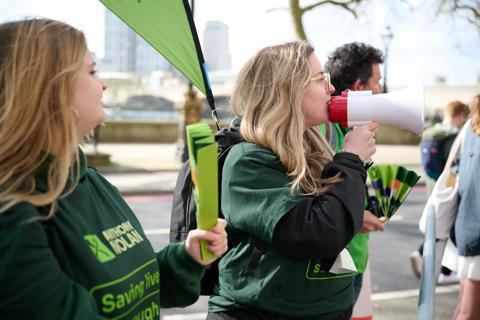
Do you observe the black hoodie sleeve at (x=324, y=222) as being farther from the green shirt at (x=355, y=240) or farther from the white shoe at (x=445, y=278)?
the white shoe at (x=445, y=278)

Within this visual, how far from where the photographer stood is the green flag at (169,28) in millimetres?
1699

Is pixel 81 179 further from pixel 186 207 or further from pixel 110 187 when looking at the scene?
pixel 186 207

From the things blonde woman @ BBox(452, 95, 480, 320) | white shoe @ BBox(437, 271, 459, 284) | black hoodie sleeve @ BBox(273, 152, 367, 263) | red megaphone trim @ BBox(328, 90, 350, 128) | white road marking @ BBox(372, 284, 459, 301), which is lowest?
white road marking @ BBox(372, 284, 459, 301)

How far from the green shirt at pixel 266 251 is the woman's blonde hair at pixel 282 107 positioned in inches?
1.6

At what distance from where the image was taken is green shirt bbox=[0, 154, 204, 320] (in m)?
1.10

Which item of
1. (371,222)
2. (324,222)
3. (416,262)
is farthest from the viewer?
(416,262)

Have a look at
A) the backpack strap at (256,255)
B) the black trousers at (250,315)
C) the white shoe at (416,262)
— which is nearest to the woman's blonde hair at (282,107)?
the backpack strap at (256,255)

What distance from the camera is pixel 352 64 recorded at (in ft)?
10.8

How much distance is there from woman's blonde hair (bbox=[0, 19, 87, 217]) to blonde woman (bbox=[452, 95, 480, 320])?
2.33m

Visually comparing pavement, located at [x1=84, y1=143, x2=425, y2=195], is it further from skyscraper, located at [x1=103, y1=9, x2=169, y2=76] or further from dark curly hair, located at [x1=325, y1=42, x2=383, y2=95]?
skyscraper, located at [x1=103, y1=9, x2=169, y2=76]

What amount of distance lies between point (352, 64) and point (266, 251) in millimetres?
1783

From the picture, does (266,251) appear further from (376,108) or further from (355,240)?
(355,240)

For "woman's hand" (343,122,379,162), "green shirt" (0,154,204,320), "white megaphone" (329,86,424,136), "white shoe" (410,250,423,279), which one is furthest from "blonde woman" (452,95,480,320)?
"white shoe" (410,250,423,279)

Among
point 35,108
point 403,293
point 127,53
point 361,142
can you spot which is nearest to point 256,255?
point 361,142
